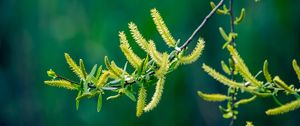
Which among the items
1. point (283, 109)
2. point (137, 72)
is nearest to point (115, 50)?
point (137, 72)

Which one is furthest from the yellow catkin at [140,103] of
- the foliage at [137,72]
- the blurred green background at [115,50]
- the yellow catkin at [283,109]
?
the blurred green background at [115,50]

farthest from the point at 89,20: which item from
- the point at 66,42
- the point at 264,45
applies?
the point at 264,45

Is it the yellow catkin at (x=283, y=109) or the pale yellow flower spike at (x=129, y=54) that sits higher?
the pale yellow flower spike at (x=129, y=54)

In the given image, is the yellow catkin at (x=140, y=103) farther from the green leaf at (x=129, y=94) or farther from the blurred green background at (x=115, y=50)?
the blurred green background at (x=115, y=50)

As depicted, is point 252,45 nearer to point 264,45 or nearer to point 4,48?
point 264,45

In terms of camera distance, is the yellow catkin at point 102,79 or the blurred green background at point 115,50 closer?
the yellow catkin at point 102,79

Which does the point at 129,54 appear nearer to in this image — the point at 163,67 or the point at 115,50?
the point at 163,67
